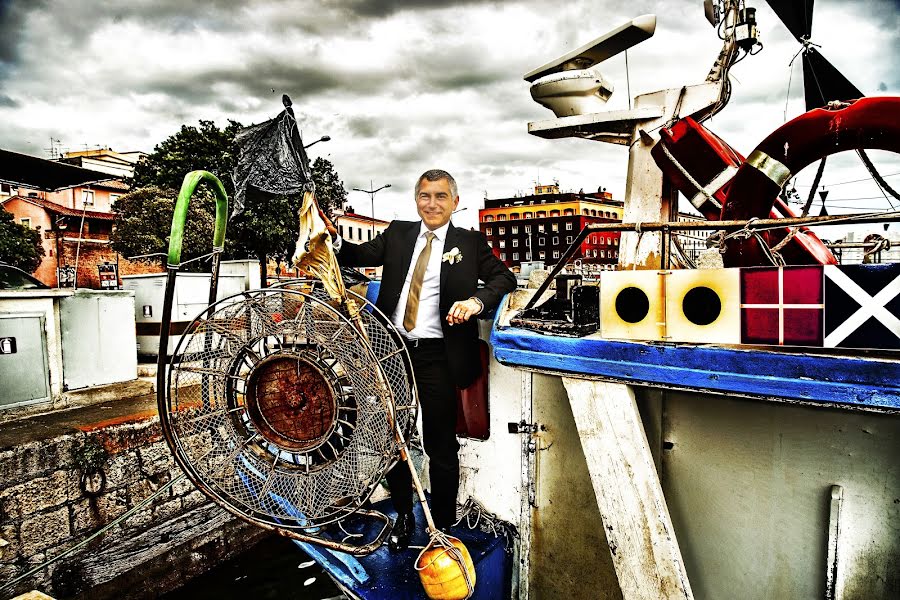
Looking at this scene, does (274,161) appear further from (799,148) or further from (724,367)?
(799,148)

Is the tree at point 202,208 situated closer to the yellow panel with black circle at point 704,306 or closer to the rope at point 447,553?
the rope at point 447,553

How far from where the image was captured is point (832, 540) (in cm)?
266

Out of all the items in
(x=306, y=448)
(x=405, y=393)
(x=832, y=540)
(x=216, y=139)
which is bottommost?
(x=832, y=540)

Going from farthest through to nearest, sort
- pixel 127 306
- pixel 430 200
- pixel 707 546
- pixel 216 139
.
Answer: pixel 216 139, pixel 127 306, pixel 430 200, pixel 707 546

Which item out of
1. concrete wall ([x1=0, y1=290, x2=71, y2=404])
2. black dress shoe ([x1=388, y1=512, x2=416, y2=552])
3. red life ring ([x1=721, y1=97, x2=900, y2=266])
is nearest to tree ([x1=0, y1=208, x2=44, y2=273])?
concrete wall ([x1=0, y1=290, x2=71, y2=404])

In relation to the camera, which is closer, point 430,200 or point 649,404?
point 649,404

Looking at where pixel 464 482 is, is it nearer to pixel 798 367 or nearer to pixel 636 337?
pixel 636 337

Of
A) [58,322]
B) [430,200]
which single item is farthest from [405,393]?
[58,322]

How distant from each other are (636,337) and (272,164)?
87.9 inches

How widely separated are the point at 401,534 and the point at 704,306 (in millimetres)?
2617

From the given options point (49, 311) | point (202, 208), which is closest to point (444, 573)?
point (49, 311)

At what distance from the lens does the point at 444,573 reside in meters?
2.79

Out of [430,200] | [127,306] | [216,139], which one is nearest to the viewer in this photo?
[430,200]

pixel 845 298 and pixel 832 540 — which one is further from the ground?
pixel 845 298
